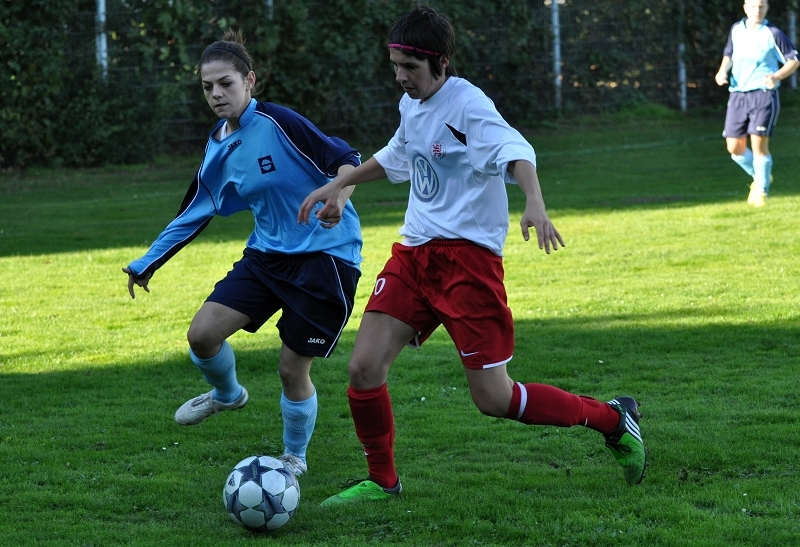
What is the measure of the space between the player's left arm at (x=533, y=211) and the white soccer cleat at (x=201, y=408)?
2.01 m

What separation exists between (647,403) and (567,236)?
18.3ft

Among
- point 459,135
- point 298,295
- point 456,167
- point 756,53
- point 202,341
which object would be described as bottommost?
point 202,341

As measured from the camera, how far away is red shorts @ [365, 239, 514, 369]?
13.9ft

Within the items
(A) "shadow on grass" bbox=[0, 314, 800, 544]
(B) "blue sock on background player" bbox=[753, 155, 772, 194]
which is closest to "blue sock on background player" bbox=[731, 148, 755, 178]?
(B) "blue sock on background player" bbox=[753, 155, 772, 194]

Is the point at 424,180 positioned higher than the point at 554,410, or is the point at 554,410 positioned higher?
the point at 424,180

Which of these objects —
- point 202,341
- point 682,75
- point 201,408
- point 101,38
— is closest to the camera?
point 202,341

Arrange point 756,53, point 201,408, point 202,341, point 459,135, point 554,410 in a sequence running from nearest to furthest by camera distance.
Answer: point 459,135 < point 554,410 < point 202,341 < point 201,408 < point 756,53

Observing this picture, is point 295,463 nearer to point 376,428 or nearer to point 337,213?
point 376,428

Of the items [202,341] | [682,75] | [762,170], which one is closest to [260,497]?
[202,341]

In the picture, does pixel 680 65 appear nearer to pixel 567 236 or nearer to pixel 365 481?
pixel 567 236

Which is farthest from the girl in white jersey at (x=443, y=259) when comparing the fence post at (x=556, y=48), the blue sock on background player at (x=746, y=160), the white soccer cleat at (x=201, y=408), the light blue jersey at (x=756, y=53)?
the fence post at (x=556, y=48)

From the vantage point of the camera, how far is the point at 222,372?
16.6ft

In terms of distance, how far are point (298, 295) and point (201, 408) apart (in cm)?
83

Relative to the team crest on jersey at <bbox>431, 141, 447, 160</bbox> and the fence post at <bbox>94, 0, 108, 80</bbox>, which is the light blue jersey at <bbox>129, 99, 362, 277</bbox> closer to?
the team crest on jersey at <bbox>431, 141, 447, 160</bbox>
